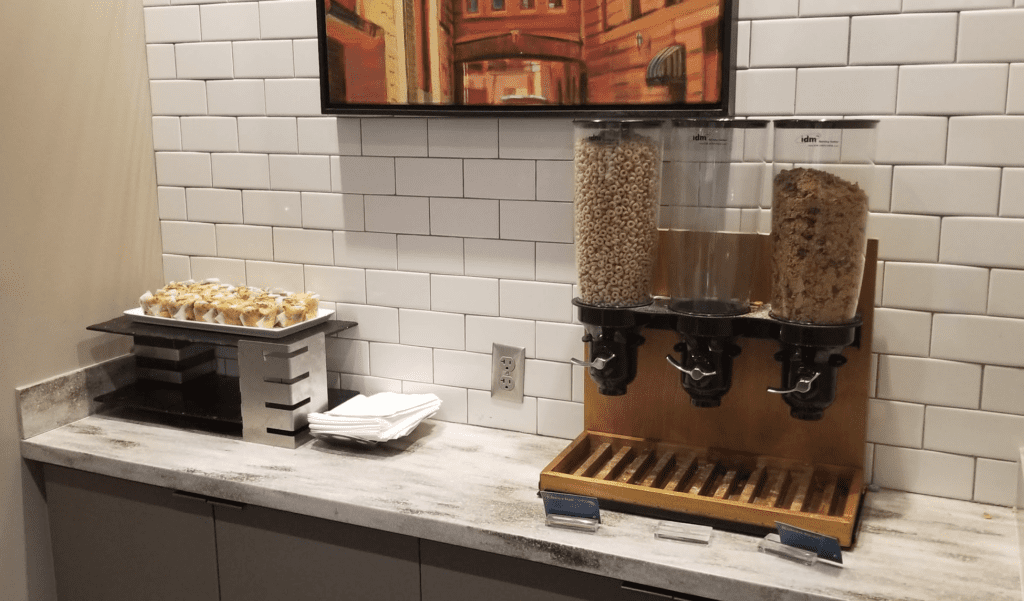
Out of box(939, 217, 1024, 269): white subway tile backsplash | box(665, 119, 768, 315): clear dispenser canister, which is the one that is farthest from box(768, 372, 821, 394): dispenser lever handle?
box(939, 217, 1024, 269): white subway tile backsplash

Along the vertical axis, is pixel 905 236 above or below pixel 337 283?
above

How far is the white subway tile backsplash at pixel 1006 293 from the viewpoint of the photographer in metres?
1.58

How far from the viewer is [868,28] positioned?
1608mm

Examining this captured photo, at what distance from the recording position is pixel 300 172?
7.27ft

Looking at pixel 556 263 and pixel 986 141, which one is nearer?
pixel 986 141

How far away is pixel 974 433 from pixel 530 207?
1009 millimetres

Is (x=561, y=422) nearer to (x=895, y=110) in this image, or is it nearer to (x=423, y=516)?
(x=423, y=516)

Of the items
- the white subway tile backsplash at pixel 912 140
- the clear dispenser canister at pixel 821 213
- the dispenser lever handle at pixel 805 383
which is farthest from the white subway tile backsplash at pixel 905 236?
the dispenser lever handle at pixel 805 383

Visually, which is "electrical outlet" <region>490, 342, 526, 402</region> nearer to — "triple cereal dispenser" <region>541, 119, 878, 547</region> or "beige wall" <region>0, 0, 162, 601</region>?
"triple cereal dispenser" <region>541, 119, 878, 547</region>

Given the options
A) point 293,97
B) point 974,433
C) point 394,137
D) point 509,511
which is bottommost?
point 509,511

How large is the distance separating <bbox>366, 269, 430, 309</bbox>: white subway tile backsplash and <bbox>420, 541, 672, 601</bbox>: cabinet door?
678 mm

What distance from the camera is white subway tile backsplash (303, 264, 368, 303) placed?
2.20 meters

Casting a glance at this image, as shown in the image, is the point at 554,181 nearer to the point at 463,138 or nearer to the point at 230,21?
the point at 463,138

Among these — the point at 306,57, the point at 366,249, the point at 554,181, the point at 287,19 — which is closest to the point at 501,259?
the point at 554,181
